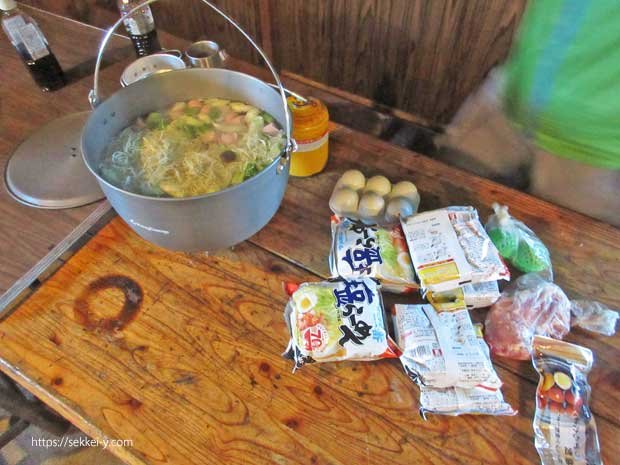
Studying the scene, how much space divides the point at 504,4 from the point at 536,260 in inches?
28.4

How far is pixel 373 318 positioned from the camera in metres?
0.75

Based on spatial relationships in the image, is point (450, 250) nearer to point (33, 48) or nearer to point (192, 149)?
point (192, 149)

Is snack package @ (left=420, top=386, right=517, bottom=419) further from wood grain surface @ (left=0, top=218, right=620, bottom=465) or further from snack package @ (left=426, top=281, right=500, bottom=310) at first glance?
snack package @ (left=426, top=281, right=500, bottom=310)

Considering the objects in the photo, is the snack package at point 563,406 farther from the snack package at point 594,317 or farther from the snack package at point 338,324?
the snack package at point 338,324

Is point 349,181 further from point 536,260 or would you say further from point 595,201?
point 595,201

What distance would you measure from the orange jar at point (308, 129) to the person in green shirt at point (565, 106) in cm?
46

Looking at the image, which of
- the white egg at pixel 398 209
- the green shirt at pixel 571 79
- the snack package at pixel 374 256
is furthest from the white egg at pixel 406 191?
the green shirt at pixel 571 79

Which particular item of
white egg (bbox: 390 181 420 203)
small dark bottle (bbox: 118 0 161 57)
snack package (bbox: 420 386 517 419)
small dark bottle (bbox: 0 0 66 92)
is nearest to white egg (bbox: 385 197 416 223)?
white egg (bbox: 390 181 420 203)

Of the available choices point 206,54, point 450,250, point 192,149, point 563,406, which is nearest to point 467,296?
point 450,250

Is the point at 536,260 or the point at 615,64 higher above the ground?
the point at 615,64

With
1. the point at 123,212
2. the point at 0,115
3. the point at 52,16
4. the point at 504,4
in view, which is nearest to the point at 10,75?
the point at 0,115

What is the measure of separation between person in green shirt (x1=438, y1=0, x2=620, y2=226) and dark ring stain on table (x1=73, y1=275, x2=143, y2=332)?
0.96 m

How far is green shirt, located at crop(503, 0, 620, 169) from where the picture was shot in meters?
0.85

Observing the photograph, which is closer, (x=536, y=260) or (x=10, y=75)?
(x=536, y=260)
